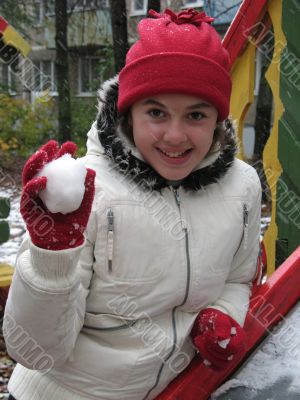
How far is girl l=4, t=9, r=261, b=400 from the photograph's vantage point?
4.54 feet

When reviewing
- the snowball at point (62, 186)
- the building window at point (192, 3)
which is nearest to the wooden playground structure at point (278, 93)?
the snowball at point (62, 186)

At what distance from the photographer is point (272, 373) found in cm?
174

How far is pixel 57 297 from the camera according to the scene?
1.19 meters

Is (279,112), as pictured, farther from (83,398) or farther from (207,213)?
(83,398)

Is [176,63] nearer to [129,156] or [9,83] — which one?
[129,156]

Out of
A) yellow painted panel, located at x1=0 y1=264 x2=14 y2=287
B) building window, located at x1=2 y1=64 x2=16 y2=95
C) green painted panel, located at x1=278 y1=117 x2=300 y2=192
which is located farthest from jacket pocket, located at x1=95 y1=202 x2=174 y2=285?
building window, located at x1=2 y1=64 x2=16 y2=95

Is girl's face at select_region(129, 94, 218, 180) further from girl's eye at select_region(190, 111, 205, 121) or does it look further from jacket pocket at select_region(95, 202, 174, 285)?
jacket pocket at select_region(95, 202, 174, 285)

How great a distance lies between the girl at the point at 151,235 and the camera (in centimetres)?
138

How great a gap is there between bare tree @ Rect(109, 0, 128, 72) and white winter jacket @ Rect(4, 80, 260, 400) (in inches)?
217

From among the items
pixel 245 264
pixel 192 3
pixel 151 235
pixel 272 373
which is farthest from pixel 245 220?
pixel 192 3

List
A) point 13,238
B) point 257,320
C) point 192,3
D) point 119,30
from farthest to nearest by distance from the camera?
point 192,3, point 119,30, point 13,238, point 257,320

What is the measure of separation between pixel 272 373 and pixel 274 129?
1.45m

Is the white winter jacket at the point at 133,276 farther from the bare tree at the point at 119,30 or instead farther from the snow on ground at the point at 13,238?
the bare tree at the point at 119,30

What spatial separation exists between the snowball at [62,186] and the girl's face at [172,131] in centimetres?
36
